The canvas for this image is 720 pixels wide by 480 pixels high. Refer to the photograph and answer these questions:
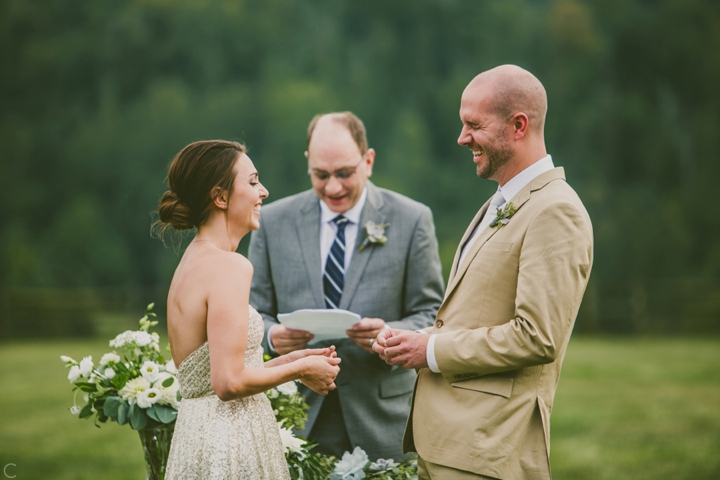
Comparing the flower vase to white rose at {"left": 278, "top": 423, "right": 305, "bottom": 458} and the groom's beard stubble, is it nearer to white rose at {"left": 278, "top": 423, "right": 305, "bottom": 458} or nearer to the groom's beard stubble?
white rose at {"left": 278, "top": 423, "right": 305, "bottom": 458}

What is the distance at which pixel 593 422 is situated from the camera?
11586 mm

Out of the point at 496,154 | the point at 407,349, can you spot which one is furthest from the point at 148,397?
the point at 496,154

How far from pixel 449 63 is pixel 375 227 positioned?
25.1 metres

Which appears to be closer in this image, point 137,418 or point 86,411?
point 137,418

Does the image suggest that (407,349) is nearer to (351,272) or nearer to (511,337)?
(511,337)

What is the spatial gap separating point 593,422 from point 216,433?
9.95m

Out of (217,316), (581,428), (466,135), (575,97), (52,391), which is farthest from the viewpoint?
(575,97)

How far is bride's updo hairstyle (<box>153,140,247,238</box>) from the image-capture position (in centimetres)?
282

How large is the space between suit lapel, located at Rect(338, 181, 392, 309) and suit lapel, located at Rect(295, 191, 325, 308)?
14 centimetres

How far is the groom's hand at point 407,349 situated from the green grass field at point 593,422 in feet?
19.7

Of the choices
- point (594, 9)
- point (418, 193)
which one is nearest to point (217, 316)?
point (418, 193)

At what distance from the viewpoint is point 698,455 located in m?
8.75

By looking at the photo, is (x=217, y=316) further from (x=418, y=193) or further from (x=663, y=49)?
(x=663, y=49)

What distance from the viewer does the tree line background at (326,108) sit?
24766 mm
